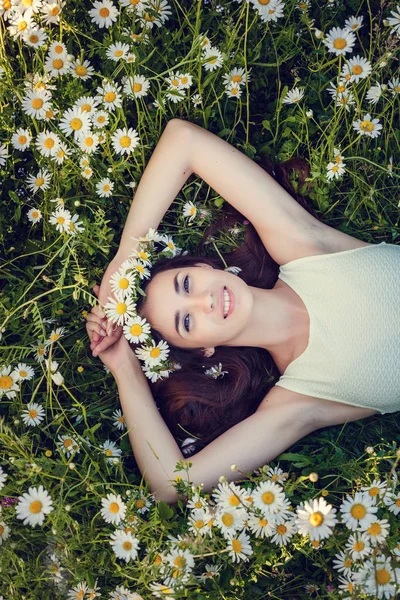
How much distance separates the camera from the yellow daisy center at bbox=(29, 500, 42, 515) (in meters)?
2.53

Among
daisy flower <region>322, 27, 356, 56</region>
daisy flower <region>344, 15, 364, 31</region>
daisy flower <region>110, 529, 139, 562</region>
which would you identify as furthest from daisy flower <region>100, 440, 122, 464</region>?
daisy flower <region>344, 15, 364, 31</region>

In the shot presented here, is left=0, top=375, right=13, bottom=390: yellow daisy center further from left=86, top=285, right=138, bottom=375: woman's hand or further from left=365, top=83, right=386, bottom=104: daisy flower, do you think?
left=365, top=83, right=386, bottom=104: daisy flower

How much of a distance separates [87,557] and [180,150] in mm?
2002

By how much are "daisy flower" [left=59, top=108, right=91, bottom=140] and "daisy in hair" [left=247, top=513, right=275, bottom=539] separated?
2.02 metres

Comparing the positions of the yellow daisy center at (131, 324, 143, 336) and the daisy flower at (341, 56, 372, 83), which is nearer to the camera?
the yellow daisy center at (131, 324, 143, 336)

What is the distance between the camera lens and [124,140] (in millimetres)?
3080

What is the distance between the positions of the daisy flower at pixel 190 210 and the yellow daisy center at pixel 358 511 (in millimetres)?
1735

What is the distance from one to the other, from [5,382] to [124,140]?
1.37 meters

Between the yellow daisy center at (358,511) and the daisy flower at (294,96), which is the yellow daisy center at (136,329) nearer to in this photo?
the yellow daisy center at (358,511)

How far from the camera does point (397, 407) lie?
10.0ft

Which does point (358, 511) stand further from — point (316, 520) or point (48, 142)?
point (48, 142)

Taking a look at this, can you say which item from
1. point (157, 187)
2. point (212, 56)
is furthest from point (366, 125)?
point (157, 187)

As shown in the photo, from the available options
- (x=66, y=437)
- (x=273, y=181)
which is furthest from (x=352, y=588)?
(x=273, y=181)

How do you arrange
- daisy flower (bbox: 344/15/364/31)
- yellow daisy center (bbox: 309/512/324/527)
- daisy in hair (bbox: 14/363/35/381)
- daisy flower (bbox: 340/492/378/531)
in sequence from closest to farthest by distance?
yellow daisy center (bbox: 309/512/324/527) → daisy flower (bbox: 340/492/378/531) → daisy in hair (bbox: 14/363/35/381) → daisy flower (bbox: 344/15/364/31)
